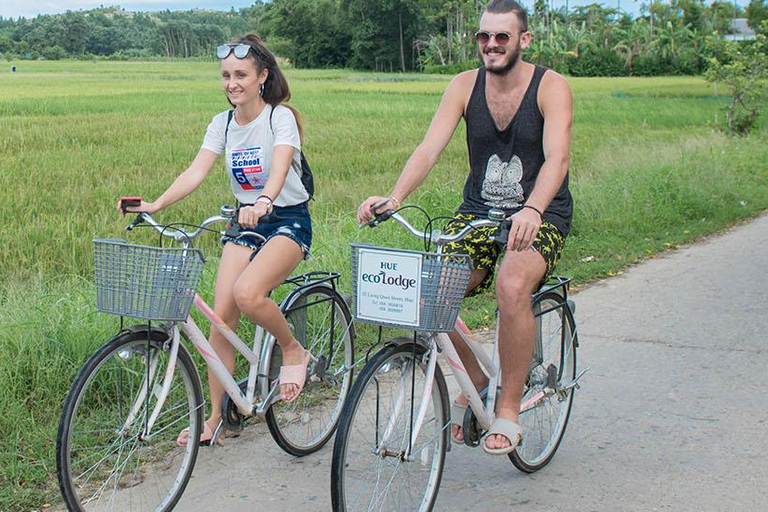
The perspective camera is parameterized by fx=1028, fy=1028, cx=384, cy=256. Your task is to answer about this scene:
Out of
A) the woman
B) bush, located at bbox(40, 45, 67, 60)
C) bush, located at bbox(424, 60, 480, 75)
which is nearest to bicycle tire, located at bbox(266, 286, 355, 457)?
the woman

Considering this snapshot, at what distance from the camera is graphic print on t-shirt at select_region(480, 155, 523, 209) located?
409 cm

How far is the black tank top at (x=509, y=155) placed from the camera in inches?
158

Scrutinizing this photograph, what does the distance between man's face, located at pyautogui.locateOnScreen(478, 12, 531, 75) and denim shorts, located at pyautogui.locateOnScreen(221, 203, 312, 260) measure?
1051 millimetres

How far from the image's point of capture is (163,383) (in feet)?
11.8

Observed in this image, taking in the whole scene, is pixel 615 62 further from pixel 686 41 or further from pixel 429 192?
pixel 429 192

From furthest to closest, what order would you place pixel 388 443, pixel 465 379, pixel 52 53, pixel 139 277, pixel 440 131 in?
pixel 52 53 < pixel 440 131 < pixel 465 379 < pixel 388 443 < pixel 139 277

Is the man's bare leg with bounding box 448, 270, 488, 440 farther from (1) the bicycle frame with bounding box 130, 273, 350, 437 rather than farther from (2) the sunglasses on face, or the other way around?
(2) the sunglasses on face

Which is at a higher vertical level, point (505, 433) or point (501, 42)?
A: point (501, 42)

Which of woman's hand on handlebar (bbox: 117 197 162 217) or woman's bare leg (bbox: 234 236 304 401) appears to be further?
woman's bare leg (bbox: 234 236 304 401)

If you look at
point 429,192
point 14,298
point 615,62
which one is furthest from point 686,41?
point 14,298

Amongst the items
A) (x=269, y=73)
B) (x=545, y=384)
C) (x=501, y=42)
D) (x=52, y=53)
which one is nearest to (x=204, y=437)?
(x=545, y=384)

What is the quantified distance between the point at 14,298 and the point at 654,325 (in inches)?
158

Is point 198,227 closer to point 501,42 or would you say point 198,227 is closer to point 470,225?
point 470,225

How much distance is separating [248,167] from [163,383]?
3.65ft
